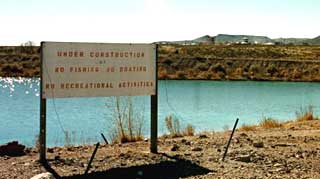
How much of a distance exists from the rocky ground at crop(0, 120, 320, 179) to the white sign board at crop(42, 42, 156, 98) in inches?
45.9

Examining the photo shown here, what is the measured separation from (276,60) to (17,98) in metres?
41.7

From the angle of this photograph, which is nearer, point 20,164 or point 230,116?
point 20,164

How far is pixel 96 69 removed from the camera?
1083 cm

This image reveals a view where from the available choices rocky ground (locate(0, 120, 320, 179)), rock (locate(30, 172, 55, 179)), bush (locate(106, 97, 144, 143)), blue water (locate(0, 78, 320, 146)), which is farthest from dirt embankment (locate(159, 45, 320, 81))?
rock (locate(30, 172, 55, 179))

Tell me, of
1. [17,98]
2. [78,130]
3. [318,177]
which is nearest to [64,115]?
[78,130]

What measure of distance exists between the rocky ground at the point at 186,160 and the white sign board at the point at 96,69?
45.9 inches

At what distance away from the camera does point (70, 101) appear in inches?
1040

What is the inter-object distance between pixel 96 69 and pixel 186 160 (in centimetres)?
217

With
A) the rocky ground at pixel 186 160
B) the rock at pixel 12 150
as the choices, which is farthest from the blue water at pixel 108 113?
the rock at pixel 12 150

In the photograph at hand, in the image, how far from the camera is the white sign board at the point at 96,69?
1037cm

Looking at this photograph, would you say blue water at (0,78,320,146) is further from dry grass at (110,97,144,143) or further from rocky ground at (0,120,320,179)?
rocky ground at (0,120,320,179)

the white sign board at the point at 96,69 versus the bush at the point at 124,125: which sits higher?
the white sign board at the point at 96,69

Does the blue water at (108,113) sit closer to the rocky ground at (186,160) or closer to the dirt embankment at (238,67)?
the rocky ground at (186,160)

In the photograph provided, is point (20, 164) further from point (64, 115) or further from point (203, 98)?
point (203, 98)
